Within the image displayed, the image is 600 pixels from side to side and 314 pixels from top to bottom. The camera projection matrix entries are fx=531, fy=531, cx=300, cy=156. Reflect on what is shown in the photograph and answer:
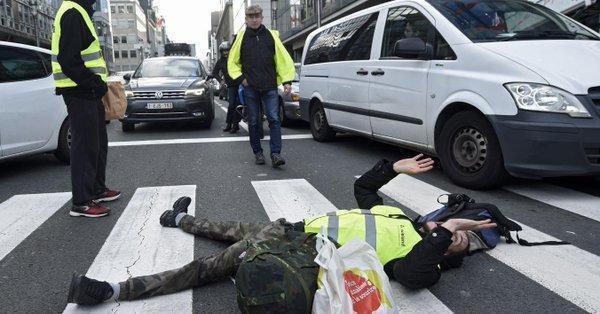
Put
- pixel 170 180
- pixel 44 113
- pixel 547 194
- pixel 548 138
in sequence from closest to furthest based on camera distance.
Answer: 1. pixel 548 138
2. pixel 547 194
3. pixel 170 180
4. pixel 44 113

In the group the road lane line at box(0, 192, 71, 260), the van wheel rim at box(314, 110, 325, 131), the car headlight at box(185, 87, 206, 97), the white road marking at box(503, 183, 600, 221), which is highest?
the car headlight at box(185, 87, 206, 97)

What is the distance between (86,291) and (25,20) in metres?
57.7

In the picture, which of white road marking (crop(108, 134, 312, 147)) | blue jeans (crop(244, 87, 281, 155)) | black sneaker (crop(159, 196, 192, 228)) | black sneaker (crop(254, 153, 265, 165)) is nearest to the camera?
black sneaker (crop(159, 196, 192, 228))

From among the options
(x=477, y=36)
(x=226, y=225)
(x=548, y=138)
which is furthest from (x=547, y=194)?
(x=226, y=225)

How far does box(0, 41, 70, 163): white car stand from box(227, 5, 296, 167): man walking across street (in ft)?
7.19

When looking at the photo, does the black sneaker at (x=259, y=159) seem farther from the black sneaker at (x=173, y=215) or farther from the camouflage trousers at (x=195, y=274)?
the camouflage trousers at (x=195, y=274)

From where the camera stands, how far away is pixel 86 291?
2600 mm

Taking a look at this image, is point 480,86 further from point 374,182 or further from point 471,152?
point 374,182

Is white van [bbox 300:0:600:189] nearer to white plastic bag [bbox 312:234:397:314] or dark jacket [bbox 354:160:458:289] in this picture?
dark jacket [bbox 354:160:458:289]

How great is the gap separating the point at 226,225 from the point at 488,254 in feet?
5.57

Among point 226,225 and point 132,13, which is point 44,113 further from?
point 132,13

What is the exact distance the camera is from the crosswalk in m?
2.75

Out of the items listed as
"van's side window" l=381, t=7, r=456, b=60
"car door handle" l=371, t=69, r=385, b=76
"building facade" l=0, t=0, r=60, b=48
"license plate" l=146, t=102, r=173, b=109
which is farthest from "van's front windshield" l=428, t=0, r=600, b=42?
"building facade" l=0, t=0, r=60, b=48

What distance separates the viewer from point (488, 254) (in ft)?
11.0
